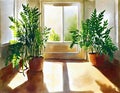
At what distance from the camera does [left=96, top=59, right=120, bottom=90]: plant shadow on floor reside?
4223 mm

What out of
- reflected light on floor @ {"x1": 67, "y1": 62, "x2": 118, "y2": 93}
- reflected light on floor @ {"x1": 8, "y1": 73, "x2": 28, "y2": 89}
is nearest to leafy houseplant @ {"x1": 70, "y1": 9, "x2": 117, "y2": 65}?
reflected light on floor @ {"x1": 67, "y1": 62, "x2": 118, "y2": 93}

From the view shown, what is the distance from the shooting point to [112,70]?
5.21 meters

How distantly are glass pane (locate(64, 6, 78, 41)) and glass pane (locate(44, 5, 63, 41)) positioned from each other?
168 millimetres

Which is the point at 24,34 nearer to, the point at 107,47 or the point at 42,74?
the point at 42,74

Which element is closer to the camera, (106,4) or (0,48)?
(0,48)

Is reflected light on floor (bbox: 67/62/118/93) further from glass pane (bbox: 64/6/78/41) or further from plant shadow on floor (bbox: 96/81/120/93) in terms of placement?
glass pane (bbox: 64/6/78/41)

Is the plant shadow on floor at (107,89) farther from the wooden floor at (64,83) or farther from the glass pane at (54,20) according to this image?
the glass pane at (54,20)

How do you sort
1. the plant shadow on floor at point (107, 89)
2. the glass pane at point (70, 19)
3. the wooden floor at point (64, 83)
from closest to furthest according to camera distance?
1. the plant shadow on floor at point (107, 89)
2. the wooden floor at point (64, 83)
3. the glass pane at point (70, 19)

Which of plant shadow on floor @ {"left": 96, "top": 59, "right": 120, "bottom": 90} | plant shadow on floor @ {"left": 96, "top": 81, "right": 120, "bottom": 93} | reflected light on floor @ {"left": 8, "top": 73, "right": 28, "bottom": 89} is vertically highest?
plant shadow on floor @ {"left": 96, "top": 59, "right": 120, "bottom": 90}

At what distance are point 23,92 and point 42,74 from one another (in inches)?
56.7

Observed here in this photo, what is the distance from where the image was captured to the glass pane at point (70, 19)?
782cm

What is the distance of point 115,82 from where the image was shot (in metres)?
4.00

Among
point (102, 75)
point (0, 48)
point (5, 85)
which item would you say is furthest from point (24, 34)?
point (102, 75)

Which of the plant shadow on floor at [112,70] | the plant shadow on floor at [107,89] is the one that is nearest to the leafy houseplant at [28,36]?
the plant shadow on floor at [112,70]
